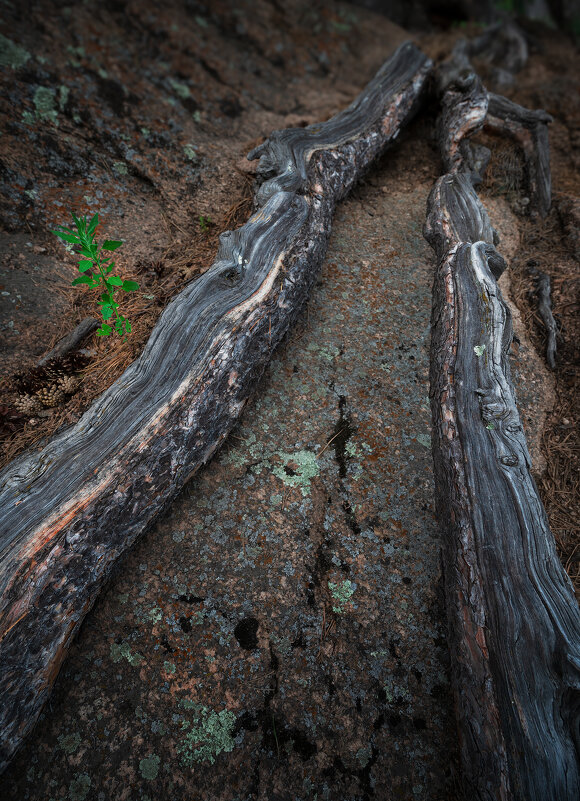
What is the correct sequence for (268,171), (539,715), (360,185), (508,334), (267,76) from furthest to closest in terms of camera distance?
1. (267,76)
2. (360,185)
3. (268,171)
4. (508,334)
5. (539,715)

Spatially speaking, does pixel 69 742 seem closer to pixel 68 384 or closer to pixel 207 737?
pixel 207 737

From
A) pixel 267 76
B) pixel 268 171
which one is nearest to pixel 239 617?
pixel 268 171

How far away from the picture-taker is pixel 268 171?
329 cm

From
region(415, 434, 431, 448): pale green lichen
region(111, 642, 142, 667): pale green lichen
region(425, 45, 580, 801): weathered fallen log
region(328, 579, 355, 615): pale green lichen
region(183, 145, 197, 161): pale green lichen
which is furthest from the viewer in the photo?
region(183, 145, 197, 161): pale green lichen

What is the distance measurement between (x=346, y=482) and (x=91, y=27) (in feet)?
16.9

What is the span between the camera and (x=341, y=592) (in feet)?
7.20

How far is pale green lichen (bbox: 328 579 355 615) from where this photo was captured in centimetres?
216

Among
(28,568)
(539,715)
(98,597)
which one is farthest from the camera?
(98,597)

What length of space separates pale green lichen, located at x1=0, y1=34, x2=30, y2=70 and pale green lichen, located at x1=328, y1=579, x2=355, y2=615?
16.1ft

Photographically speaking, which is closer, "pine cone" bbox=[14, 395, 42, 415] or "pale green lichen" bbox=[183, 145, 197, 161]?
"pine cone" bbox=[14, 395, 42, 415]

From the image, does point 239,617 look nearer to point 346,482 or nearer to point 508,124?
point 346,482

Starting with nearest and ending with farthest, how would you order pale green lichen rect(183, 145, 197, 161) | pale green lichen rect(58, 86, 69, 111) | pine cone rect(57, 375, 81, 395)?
1. pine cone rect(57, 375, 81, 395)
2. pale green lichen rect(58, 86, 69, 111)
3. pale green lichen rect(183, 145, 197, 161)

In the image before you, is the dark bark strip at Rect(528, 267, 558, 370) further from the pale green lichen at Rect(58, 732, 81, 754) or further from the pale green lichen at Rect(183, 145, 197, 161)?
the pale green lichen at Rect(58, 732, 81, 754)

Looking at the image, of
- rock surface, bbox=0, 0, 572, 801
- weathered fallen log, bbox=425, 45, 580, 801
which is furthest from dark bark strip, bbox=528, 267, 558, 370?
weathered fallen log, bbox=425, 45, 580, 801
